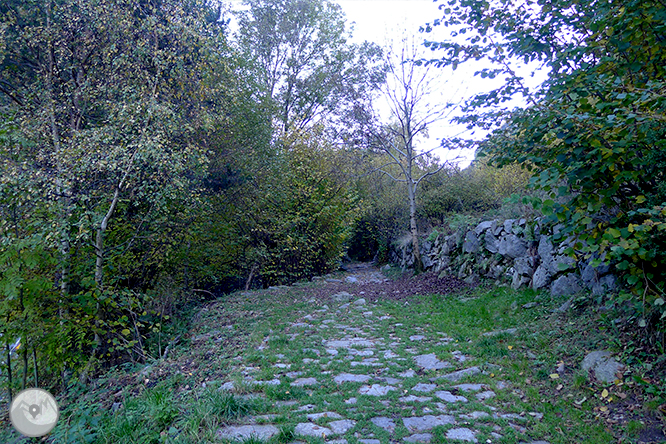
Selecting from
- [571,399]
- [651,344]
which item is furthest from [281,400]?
[651,344]

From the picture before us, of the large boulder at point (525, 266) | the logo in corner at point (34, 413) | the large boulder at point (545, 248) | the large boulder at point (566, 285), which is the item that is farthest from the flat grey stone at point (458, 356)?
the logo in corner at point (34, 413)

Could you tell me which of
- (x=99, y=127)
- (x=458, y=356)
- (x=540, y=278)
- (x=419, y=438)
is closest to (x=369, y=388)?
(x=419, y=438)

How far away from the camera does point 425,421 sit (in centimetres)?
355

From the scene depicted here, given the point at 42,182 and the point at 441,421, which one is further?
the point at 42,182

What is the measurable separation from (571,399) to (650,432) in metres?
0.69

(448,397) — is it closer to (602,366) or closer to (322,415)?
(322,415)

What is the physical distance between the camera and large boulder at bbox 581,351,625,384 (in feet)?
12.9

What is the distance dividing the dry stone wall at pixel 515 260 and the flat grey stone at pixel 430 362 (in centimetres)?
199

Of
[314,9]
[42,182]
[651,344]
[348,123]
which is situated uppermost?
[314,9]

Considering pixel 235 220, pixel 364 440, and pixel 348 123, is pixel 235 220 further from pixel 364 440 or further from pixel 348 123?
pixel 364 440

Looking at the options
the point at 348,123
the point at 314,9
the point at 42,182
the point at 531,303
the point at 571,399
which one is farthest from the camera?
the point at 314,9

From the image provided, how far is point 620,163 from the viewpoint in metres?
3.67

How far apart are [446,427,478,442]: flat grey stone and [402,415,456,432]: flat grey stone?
5.5 inches

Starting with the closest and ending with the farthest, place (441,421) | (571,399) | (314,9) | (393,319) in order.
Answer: (441,421) → (571,399) → (393,319) → (314,9)
